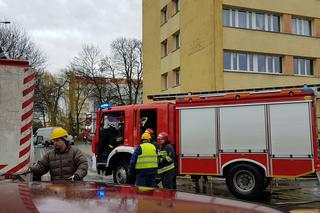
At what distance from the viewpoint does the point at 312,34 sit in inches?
1208

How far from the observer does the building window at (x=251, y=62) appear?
27.5 meters

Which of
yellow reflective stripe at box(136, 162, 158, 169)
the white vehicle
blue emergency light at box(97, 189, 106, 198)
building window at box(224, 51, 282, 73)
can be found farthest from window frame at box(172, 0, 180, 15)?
blue emergency light at box(97, 189, 106, 198)

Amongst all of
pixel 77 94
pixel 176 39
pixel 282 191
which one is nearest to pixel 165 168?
pixel 282 191

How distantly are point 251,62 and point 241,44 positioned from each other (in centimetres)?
145

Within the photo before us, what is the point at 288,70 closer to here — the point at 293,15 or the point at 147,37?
the point at 293,15

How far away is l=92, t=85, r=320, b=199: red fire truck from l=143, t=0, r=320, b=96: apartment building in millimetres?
14974

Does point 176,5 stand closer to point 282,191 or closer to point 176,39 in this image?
point 176,39

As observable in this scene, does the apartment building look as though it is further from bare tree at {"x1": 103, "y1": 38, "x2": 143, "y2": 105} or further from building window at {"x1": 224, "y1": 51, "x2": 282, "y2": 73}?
bare tree at {"x1": 103, "y1": 38, "x2": 143, "y2": 105}

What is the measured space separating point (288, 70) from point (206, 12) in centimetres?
682

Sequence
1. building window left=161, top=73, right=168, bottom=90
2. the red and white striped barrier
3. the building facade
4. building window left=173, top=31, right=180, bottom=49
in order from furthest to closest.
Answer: building window left=161, top=73, right=168, bottom=90, building window left=173, top=31, right=180, bottom=49, the building facade, the red and white striped barrier

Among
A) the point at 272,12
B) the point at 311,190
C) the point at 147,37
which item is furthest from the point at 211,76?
the point at 311,190

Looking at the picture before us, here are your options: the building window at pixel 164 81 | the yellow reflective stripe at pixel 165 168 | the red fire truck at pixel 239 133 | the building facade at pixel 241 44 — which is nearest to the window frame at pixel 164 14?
the building facade at pixel 241 44

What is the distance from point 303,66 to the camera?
30.3 meters

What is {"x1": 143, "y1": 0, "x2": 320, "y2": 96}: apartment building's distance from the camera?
27156 millimetres
